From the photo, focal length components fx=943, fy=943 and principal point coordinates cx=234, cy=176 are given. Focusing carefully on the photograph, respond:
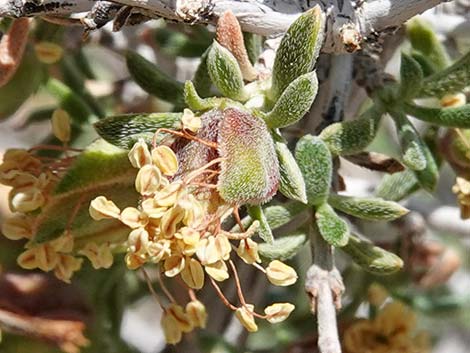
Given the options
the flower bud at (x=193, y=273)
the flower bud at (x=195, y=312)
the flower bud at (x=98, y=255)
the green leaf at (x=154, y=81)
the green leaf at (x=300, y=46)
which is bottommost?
the flower bud at (x=195, y=312)

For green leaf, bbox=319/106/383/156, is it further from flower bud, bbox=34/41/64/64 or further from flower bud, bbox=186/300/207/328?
flower bud, bbox=34/41/64/64

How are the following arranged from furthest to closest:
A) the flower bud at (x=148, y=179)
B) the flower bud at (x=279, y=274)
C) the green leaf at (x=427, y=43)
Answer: the green leaf at (x=427, y=43)
the flower bud at (x=279, y=274)
the flower bud at (x=148, y=179)

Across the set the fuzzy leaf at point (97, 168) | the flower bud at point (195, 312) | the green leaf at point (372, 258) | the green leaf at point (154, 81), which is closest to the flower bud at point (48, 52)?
the green leaf at point (154, 81)

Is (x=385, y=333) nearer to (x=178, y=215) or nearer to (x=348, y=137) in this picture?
(x=348, y=137)

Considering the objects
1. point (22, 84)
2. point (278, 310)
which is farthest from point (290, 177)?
point (22, 84)

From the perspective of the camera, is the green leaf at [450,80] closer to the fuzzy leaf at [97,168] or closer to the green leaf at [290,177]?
the green leaf at [290,177]

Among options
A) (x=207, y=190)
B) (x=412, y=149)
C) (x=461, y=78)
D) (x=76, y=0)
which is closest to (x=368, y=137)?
(x=412, y=149)
